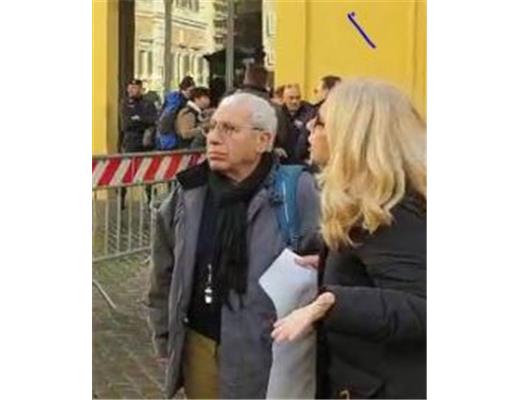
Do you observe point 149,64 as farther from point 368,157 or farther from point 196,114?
point 368,157

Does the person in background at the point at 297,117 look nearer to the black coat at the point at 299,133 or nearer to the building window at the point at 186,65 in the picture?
the black coat at the point at 299,133

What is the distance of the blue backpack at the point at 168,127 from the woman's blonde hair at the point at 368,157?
1.09 ft

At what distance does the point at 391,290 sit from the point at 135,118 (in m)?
0.50

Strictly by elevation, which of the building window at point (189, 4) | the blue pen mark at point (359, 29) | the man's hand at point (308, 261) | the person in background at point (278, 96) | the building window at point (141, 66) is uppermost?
the building window at point (189, 4)

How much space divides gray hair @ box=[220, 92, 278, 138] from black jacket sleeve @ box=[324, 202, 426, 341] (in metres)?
0.38

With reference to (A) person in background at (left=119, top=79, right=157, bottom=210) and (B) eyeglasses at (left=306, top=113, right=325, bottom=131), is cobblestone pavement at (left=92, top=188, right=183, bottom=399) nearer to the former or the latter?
(A) person in background at (left=119, top=79, right=157, bottom=210)

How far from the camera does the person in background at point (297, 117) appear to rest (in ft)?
7.17

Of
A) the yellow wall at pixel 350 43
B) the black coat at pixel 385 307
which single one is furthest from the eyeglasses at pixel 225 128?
the black coat at pixel 385 307
